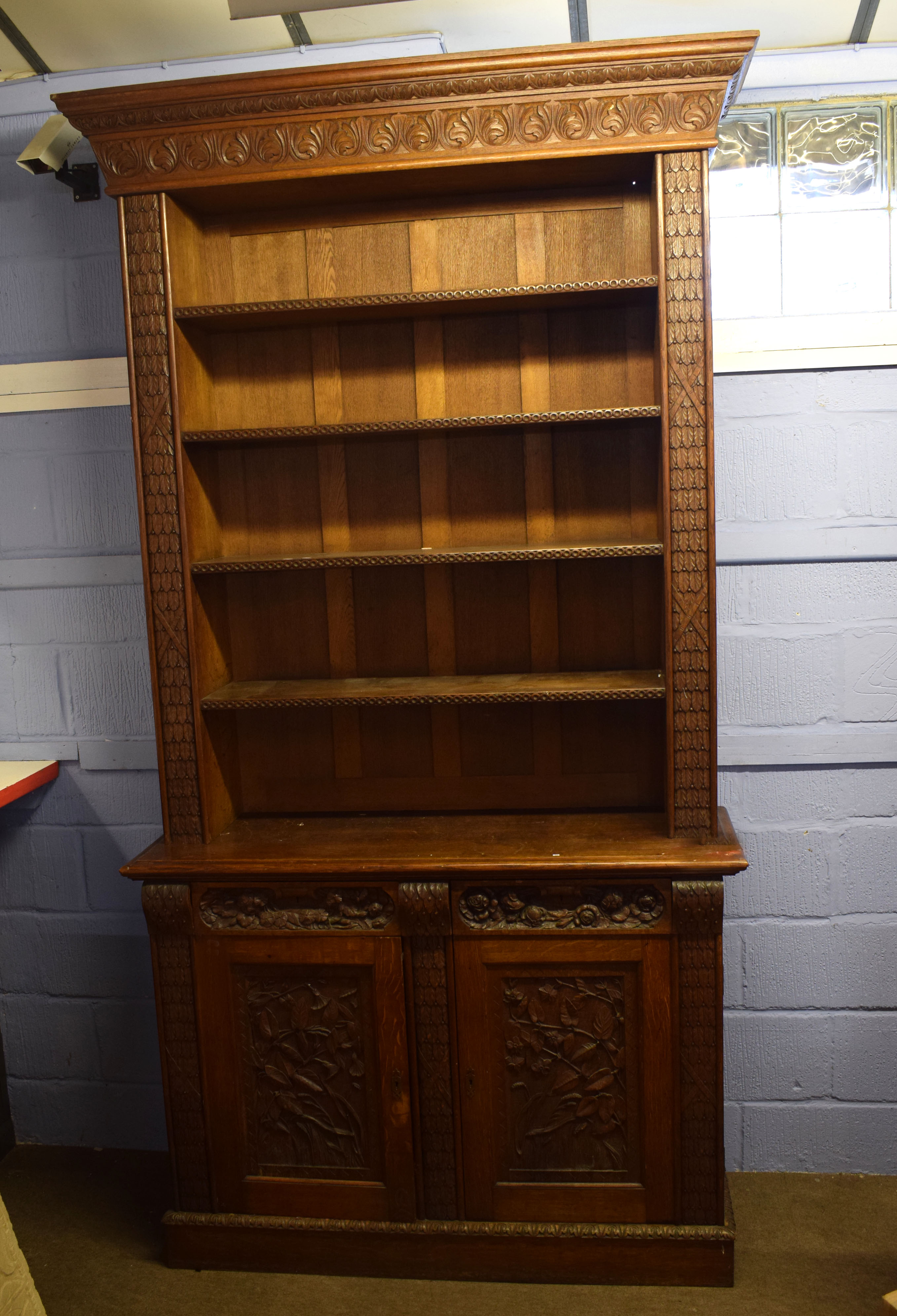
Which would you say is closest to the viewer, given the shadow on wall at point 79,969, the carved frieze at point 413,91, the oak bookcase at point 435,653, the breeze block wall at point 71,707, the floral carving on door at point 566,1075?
the carved frieze at point 413,91

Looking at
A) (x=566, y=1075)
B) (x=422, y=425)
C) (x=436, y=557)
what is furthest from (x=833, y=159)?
(x=566, y=1075)

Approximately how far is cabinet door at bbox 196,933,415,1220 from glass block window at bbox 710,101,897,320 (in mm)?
1801

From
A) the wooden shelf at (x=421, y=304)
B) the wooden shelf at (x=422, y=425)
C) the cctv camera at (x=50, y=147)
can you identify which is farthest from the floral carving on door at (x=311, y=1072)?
the cctv camera at (x=50, y=147)

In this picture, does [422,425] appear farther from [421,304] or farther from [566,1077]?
[566,1077]

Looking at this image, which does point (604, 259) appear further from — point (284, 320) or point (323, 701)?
point (323, 701)

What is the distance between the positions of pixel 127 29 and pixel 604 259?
4.17 ft

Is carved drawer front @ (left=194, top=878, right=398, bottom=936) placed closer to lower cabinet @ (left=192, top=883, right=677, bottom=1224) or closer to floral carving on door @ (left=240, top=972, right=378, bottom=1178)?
lower cabinet @ (left=192, top=883, right=677, bottom=1224)

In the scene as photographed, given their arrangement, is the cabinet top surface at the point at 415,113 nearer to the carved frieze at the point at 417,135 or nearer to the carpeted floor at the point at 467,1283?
the carved frieze at the point at 417,135

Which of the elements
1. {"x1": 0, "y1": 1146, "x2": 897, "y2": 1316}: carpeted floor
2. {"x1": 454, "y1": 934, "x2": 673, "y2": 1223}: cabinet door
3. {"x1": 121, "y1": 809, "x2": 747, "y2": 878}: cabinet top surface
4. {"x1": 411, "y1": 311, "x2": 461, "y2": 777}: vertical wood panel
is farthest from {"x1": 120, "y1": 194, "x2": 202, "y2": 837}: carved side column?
{"x1": 0, "y1": 1146, "x2": 897, "y2": 1316}: carpeted floor

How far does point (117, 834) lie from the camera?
2.85 meters

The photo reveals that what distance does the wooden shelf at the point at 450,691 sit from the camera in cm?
230

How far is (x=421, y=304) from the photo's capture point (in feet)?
7.41

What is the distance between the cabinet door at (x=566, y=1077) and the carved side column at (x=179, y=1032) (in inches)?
24.1

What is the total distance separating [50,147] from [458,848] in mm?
1874
